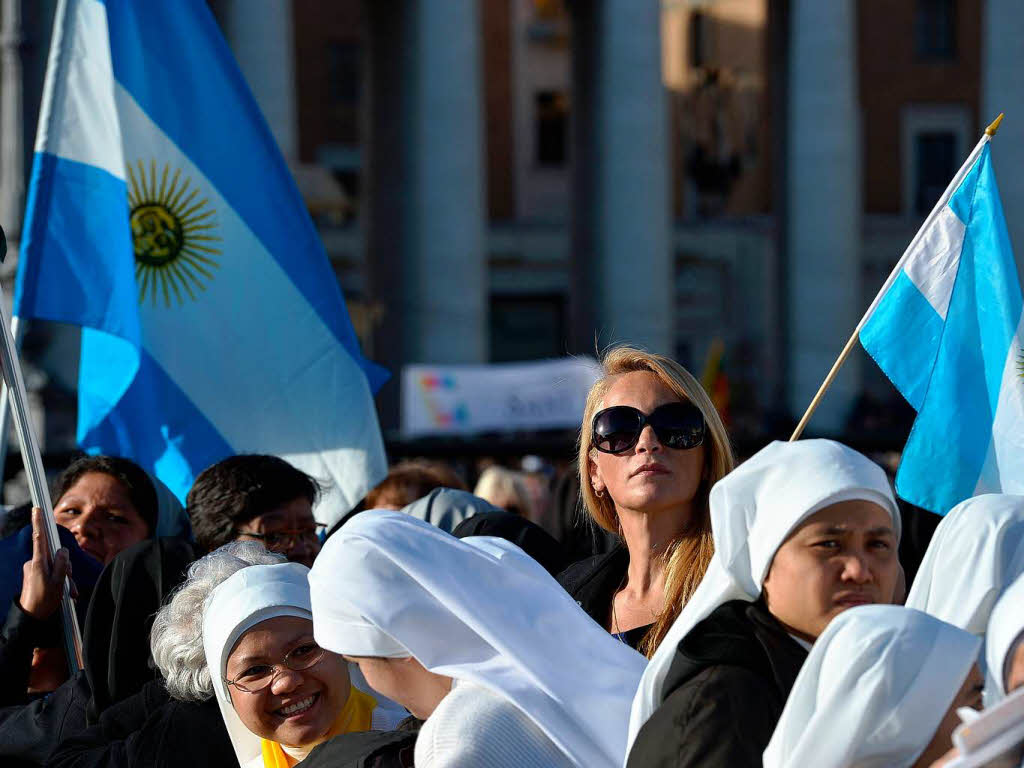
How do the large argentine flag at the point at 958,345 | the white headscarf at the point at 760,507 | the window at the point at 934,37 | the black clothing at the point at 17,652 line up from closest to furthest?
the white headscarf at the point at 760,507
the black clothing at the point at 17,652
the large argentine flag at the point at 958,345
the window at the point at 934,37

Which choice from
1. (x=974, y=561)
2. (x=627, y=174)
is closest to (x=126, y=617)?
(x=974, y=561)

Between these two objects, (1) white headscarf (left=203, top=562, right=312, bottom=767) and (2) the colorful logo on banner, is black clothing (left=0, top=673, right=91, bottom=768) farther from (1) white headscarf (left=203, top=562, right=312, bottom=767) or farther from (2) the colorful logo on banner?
(2) the colorful logo on banner

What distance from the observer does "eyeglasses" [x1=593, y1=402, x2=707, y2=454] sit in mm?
4754

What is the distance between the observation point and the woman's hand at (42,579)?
5445 mm

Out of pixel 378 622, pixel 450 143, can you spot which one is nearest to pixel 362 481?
pixel 378 622

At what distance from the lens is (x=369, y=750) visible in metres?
3.75

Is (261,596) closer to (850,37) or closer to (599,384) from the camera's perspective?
(599,384)

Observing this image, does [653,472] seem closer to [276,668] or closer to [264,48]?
[276,668]

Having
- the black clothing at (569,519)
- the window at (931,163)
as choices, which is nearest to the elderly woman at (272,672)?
the black clothing at (569,519)

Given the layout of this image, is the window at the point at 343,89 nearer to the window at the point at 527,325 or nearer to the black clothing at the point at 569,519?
the window at the point at 527,325

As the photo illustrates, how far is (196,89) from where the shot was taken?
788 cm

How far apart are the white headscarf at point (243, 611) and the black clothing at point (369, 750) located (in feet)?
1.42

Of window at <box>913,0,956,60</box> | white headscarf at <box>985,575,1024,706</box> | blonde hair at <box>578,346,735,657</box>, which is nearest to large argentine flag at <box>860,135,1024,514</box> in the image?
blonde hair at <box>578,346,735,657</box>

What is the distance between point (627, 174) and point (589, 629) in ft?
92.6
